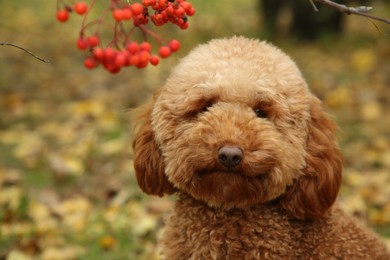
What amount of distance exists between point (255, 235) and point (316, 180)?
36 centimetres

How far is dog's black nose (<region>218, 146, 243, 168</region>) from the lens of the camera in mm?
2324

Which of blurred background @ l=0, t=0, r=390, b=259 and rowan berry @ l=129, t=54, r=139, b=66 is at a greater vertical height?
rowan berry @ l=129, t=54, r=139, b=66

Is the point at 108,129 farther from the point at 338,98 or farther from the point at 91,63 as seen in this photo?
the point at 91,63

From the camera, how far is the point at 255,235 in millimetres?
2633

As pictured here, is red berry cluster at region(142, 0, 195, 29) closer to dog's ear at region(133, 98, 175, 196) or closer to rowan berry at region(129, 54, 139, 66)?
rowan berry at region(129, 54, 139, 66)

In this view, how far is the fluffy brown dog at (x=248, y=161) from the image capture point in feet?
8.05

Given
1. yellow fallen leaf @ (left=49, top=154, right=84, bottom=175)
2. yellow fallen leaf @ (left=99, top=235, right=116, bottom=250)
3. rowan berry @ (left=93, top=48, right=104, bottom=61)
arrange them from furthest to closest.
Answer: yellow fallen leaf @ (left=49, top=154, right=84, bottom=175), yellow fallen leaf @ (left=99, top=235, right=116, bottom=250), rowan berry @ (left=93, top=48, right=104, bottom=61)

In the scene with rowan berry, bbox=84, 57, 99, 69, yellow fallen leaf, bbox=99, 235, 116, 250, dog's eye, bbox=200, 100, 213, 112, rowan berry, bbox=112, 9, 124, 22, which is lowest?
yellow fallen leaf, bbox=99, 235, 116, 250

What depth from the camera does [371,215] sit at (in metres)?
4.29

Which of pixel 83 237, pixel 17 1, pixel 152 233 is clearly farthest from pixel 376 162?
pixel 17 1

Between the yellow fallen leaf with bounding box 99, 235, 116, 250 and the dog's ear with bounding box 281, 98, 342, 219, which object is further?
the yellow fallen leaf with bounding box 99, 235, 116, 250

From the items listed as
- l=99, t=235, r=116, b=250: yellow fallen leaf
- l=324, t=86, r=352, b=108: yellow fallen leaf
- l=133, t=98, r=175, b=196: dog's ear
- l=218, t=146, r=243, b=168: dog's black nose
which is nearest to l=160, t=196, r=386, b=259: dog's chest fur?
l=133, t=98, r=175, b=196: dog's ear

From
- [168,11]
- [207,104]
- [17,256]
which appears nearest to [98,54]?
[168,11]

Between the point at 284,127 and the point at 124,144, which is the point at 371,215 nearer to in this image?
the point at 284,127
